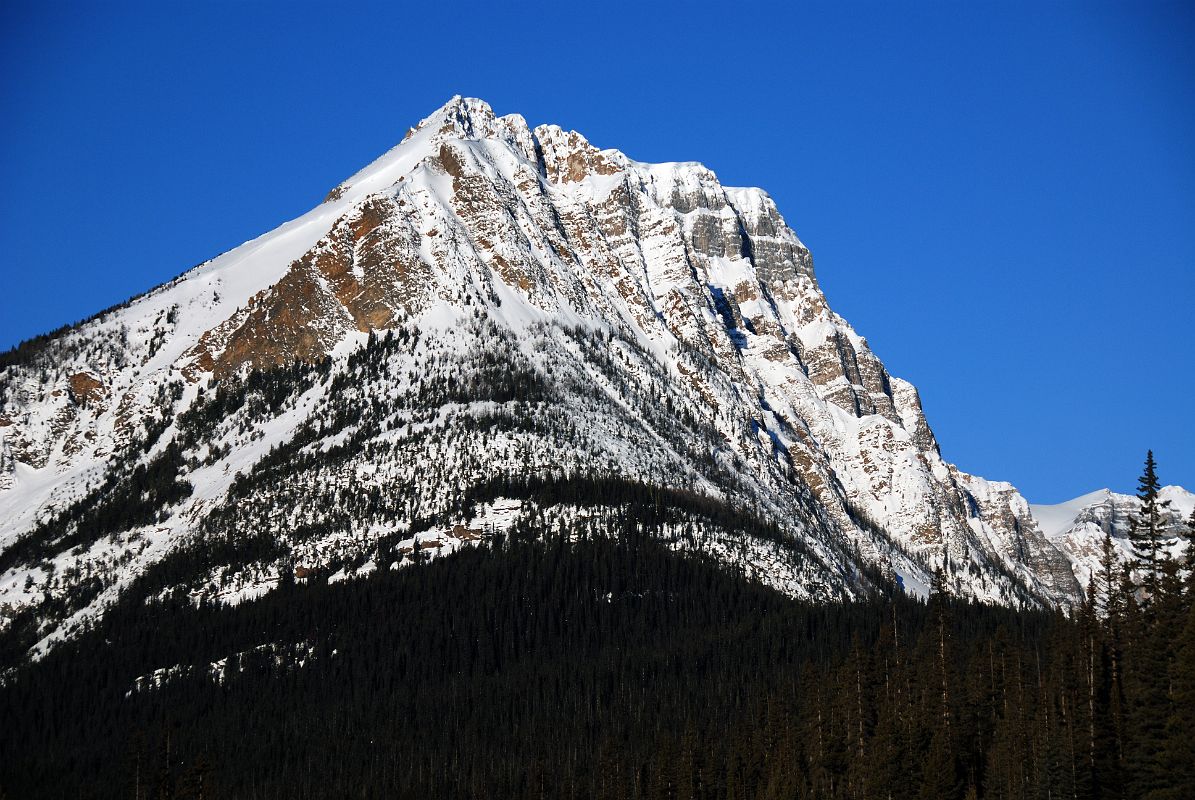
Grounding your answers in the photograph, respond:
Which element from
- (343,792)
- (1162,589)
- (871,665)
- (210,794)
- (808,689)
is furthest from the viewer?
(343,792)

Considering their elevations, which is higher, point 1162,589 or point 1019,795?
point 1162,589

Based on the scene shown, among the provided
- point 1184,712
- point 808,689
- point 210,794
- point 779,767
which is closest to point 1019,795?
point 1184,712

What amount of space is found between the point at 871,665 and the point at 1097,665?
29997 mm

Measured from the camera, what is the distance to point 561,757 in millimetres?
192500

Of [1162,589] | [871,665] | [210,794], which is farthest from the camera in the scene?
[871,665]

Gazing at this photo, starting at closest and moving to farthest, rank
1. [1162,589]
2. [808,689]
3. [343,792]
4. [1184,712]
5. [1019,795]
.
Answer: [1184,712] → [1019,795] → [1162,589] → [808,689] → [343,792]

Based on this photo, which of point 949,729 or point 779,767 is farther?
point 779,767

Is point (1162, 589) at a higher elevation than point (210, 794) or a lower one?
higher

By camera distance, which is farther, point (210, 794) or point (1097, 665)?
point (210, 794)

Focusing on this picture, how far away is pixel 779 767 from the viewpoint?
15575 centimetres

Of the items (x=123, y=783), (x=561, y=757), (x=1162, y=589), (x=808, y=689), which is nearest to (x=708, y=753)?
(x=808, y=689)

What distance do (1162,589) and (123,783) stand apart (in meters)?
123

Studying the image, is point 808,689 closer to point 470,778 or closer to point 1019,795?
point 470,778

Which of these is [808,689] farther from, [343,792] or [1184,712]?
[1184,712]
